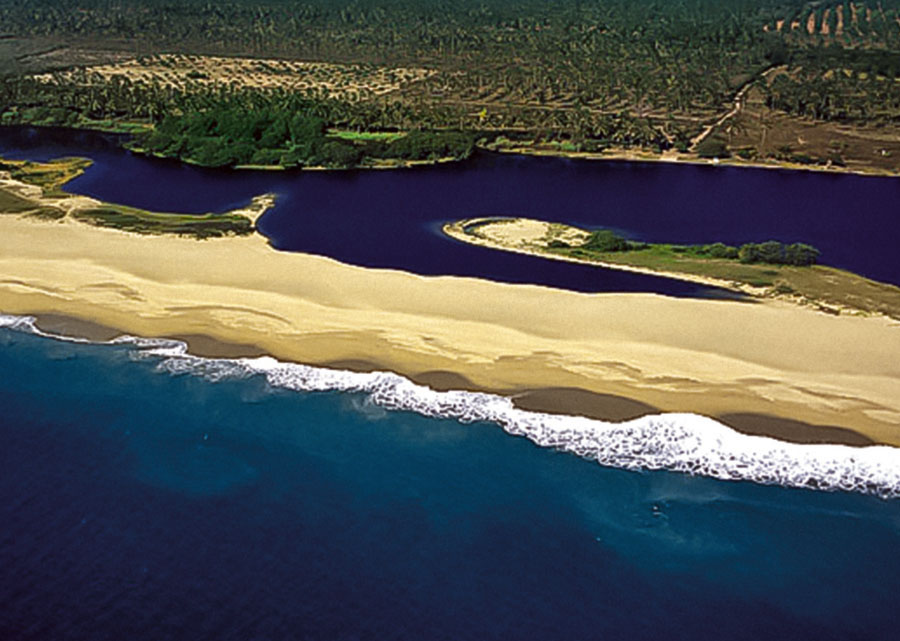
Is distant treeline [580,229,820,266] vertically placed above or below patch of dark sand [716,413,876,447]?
above

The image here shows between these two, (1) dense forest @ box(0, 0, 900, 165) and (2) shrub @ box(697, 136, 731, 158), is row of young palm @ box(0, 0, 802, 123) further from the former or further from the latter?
(2) shrub @ box(697, 136, 731, 158)

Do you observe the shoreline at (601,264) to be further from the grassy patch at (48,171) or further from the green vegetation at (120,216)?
the grassy patch at (48,171)

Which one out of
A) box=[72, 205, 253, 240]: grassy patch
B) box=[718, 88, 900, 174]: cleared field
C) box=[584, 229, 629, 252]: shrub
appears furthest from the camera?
box=[718, 88, 900, 174]: cleared field

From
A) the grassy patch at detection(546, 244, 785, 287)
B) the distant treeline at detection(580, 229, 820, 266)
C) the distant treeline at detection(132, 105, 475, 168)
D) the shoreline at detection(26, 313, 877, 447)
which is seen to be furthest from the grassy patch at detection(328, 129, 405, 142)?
the shoreline at detection(26, 313, 877, 447)

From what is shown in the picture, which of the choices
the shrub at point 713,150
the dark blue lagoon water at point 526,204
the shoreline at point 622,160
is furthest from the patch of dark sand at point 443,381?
the shrub at point 713,150

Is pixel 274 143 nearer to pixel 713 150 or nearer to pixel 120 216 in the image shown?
pixel 120 216

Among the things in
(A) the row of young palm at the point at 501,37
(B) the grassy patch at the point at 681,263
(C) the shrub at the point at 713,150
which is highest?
(A) the row of young palm at the point at 501,37

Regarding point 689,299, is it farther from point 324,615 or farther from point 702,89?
point 702,89
